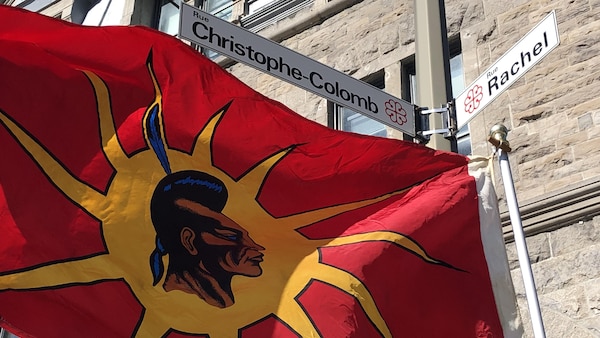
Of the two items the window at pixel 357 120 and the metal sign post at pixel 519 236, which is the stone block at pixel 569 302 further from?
the window at pixel 357 120

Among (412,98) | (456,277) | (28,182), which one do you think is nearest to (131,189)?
(28,182)

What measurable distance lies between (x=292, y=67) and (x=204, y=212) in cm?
101

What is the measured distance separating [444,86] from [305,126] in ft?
3.10

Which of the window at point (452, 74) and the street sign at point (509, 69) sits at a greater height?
the window at point (452, 74)

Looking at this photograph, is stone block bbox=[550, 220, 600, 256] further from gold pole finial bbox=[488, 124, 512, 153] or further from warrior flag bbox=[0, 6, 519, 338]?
gold pole finial bbox=[488, 124, 512, 153]

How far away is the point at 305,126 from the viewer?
15.8ft

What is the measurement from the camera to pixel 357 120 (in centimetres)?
895

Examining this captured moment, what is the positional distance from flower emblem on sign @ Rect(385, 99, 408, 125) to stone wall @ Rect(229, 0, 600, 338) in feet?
7.03

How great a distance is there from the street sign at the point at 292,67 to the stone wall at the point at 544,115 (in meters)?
2.12

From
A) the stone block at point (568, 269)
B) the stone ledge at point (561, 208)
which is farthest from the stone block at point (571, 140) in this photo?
the stone block at point (568, 269)

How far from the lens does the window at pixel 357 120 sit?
28.7 feet

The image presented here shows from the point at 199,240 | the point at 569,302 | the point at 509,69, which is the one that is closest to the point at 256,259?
the point at 199,240

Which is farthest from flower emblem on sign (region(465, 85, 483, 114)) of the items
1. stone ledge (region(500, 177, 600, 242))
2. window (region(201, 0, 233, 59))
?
window (region(201, 0, 233, 59))

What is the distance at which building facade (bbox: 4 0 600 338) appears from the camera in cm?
648
